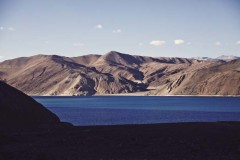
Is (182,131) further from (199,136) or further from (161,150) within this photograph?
(161,150)

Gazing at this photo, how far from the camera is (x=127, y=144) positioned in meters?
34.9

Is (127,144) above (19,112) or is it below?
above

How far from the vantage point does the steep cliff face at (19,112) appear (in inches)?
2095

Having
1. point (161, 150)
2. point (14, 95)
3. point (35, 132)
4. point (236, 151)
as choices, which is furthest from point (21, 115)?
point (236, 151)

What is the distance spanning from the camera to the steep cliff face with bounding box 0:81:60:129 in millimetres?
53219

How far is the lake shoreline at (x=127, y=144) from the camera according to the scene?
2912cm

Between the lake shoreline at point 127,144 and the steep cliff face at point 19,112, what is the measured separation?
8.84 m

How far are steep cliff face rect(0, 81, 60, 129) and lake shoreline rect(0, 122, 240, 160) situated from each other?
8841 millimetres

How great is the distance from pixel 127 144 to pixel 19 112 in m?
23.9

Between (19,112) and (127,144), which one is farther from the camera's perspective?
(19,112)

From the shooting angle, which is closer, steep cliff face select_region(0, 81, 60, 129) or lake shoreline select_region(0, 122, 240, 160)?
lake shoreline select_region(0, 122, 240, 160)

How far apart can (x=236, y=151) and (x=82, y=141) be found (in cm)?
1260

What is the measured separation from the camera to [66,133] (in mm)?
43906

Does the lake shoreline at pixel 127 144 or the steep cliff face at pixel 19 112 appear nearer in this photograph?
the lake shoreline at pixel 127 144
